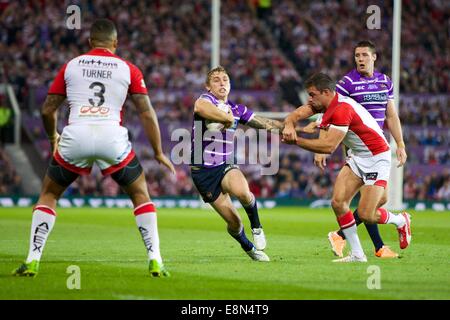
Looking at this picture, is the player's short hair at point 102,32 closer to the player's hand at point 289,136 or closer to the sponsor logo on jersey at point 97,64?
the sponsor logo on jersey at point 97,64

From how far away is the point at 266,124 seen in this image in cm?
Result: 1259

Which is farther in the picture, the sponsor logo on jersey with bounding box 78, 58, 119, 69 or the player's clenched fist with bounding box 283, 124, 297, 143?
the player's clenched fist with bounding box 283, 124, 297, 143

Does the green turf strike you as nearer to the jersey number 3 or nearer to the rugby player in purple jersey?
the rugby player in purple jersey

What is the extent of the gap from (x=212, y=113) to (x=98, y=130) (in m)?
2.80

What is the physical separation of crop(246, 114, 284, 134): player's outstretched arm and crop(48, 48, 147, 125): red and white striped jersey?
289 cm

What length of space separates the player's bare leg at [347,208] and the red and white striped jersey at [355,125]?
345 millimetres

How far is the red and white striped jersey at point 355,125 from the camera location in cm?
1166

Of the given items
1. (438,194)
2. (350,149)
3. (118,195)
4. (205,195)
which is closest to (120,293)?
(205,195)

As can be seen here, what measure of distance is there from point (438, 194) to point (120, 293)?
25166mm

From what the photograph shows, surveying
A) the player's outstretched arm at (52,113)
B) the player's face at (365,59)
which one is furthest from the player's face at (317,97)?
the player's outstretched arm at (52,113)

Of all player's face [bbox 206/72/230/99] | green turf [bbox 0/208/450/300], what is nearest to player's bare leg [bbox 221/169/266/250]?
green turf [bbox 0/208/450/300]

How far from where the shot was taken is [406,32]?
3956cm

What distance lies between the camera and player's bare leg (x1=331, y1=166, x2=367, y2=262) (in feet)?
39.9

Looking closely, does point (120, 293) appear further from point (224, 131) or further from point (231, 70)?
point (231, 70)
